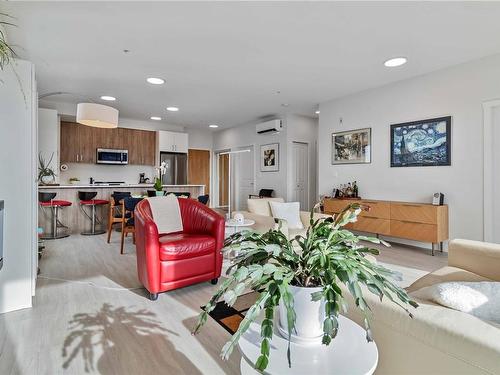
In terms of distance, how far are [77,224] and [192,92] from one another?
11.2ft

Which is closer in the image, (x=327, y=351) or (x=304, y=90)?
(x=327, y=351)

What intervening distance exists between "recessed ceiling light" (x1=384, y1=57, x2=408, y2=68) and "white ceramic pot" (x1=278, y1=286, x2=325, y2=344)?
12.1ft

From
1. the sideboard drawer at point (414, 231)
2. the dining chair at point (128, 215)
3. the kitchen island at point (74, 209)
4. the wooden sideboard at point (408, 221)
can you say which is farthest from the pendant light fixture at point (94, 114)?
the sideboard drawer at point (414, 231)

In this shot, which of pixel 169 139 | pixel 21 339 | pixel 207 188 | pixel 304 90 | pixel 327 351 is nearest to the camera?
pixel 327 351

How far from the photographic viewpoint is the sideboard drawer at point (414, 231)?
12.5ft

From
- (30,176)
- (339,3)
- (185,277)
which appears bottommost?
(185,277)

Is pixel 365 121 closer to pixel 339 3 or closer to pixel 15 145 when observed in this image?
pixel 339 3

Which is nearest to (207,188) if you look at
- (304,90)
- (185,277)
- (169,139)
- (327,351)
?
(169,139)

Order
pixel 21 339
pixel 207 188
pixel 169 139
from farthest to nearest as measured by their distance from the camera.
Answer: pixel 207 188 < pixel 169 139 < pixel 21 339

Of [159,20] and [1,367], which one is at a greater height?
[159,20]

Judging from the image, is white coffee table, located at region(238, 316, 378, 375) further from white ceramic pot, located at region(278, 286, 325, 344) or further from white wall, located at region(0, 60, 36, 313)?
white wall, located at region(0, 60, 36, 313)

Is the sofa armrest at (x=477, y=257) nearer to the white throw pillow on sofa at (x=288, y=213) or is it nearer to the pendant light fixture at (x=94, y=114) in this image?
the white throw pillow on sofa at (x=288, y=213)

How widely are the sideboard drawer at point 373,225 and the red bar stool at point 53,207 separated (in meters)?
5.12

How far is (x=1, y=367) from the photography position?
1627 millimetres
